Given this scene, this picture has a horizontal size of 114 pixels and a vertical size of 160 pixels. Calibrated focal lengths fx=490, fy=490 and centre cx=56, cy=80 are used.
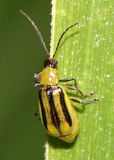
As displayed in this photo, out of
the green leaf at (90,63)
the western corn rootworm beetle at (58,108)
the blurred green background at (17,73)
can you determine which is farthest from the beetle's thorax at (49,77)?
the blurred green background at (17,73)

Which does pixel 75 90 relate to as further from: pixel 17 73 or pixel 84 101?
pixel 17 73

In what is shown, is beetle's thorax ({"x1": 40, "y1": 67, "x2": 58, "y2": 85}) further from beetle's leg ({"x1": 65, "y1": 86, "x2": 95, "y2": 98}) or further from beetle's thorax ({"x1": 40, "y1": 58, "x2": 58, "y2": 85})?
beetle's leg ({"x1": 65, "y1": 86, "x2": 95, "y2": 98})

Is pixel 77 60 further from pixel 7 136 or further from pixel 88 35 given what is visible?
pixel 7 136

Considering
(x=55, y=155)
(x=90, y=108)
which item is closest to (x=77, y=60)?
(x=90, y=108)

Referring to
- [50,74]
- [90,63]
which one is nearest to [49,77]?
[50,74]

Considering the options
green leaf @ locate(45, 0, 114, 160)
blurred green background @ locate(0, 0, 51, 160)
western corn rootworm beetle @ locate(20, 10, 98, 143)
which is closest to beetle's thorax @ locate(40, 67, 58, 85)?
western corn rootworm beetle @ locate(20, 10, 98, 143)

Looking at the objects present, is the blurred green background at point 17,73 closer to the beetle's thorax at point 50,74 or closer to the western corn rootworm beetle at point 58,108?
the beetle's thorax at point 50,74
